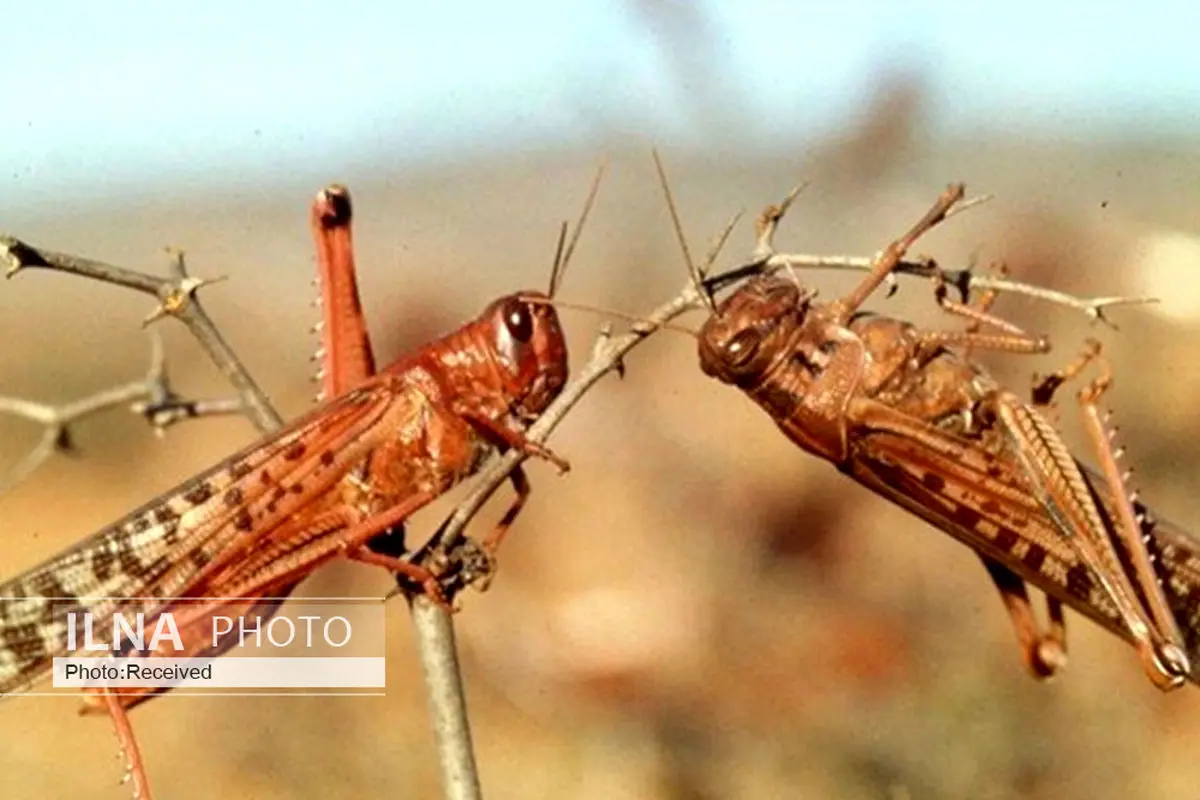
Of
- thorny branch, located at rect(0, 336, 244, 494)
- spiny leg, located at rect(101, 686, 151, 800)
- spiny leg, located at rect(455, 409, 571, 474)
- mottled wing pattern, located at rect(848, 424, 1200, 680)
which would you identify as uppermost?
thorny branch, located at rect(0, 336, 244, 494)

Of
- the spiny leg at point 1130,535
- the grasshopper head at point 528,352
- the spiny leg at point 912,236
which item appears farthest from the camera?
the grasshopper head at point 528,352

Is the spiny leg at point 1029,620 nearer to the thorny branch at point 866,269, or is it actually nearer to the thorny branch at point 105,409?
the thorny branch at point 866,269

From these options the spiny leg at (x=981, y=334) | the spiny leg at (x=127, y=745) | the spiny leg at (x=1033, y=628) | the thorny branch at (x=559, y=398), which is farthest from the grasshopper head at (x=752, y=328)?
the spiny leg at (x=127, y=745)

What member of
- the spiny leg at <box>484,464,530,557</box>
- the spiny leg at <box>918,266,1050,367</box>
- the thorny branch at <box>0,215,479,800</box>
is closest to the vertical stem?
the thorny branch at <box>0,215,479,800</box>

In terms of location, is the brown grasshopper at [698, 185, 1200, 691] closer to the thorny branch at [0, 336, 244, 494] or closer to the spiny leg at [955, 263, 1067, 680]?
the spiny leg at [955, 263, 1067, 680]

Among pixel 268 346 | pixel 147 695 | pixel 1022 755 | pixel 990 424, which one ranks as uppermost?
pixel 268 346

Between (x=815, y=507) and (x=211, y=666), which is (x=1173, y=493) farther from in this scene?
(x=211, y=666)

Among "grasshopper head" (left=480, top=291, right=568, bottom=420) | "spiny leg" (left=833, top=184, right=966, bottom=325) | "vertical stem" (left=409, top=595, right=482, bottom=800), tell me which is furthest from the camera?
"grasshopper head" (left=480, top=291, right=568, bottom=420)

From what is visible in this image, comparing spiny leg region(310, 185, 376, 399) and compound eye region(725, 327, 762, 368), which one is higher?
spiny leg region(310, 185, 376, 399)

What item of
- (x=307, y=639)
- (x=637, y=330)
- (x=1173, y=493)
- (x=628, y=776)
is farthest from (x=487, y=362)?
(x=1173, y=493)
